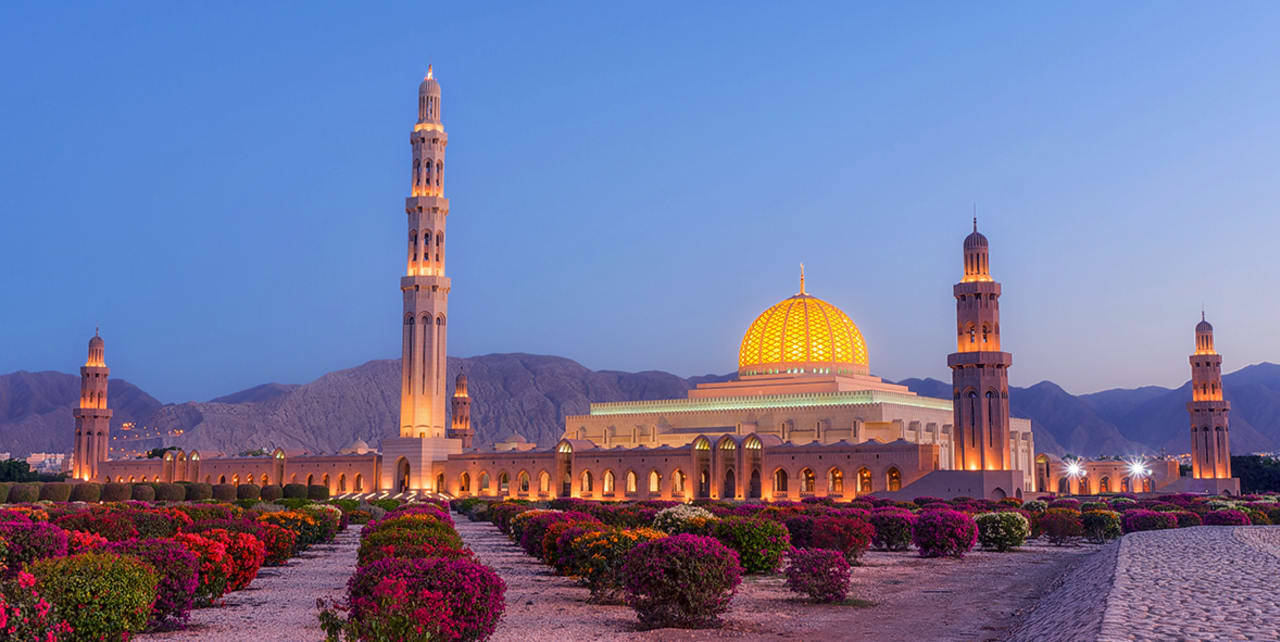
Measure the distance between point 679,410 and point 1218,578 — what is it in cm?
4913

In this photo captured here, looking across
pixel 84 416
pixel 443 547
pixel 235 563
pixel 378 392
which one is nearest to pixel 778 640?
pixel 443 547

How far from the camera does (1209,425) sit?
201ft

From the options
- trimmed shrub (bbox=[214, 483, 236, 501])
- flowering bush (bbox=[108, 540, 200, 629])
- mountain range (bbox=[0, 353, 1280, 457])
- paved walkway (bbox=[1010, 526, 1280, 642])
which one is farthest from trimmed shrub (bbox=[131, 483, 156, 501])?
mountain range (bbox=[0, 353, 1280, 457])

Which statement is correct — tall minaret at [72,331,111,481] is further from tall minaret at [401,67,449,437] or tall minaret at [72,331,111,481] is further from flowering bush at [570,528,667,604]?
flowering bush at [570,528,667,604]

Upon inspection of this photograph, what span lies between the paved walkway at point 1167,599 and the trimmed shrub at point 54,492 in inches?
1512

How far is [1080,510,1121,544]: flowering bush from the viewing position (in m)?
26.0

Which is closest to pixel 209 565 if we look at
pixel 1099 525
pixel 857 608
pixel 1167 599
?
pixel 857 608

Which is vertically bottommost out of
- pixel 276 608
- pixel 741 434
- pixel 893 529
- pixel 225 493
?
pixel 276 608

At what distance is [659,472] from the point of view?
5134cm

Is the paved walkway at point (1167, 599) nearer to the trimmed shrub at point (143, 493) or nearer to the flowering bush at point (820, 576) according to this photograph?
the flowering bush at point (820, 576)

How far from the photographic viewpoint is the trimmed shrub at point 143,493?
4288cm

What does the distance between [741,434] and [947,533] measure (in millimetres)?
34453

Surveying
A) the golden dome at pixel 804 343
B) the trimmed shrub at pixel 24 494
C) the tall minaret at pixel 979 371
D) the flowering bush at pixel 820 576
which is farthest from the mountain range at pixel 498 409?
the flowering bush at pixel 820 576

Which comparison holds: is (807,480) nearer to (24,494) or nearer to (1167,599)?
(24,494)
